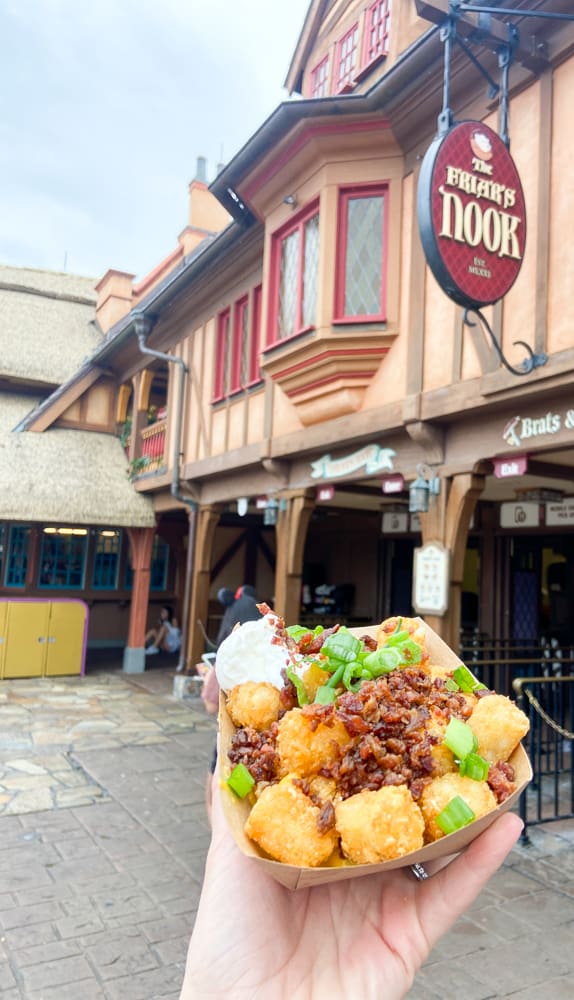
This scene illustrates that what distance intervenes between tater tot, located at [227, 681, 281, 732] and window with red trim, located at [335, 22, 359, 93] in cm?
876

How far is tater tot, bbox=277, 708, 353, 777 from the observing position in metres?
1.54

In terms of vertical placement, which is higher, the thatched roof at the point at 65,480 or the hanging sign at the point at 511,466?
the thatched roof at the point at 65,480

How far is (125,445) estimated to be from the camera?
52.5 ft

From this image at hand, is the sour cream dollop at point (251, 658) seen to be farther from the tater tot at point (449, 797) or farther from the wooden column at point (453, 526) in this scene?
the wooden column at point (453, 526)

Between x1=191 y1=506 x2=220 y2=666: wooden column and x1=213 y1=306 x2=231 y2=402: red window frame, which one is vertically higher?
x1=213 y1=306 x2=231 y2=402: red window frame

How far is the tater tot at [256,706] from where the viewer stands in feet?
5.49

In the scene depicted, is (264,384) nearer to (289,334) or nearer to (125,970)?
(289,334)

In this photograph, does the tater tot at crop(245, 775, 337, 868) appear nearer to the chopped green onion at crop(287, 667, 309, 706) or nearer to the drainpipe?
the chopped green onion at crop(287, 667, 309, 706)

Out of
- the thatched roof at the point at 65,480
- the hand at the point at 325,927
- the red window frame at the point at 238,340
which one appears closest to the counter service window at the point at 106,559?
the thatched roof at the point at 65,480

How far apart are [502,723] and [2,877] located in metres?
4.52

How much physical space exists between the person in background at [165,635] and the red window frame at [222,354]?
7505 mm

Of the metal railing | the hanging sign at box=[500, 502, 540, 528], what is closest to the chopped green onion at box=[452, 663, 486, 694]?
the metal railing

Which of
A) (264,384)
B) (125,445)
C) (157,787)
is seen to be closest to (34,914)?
(157,787)

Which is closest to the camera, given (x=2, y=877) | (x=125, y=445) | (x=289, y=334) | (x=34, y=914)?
(x=34, y=914)
